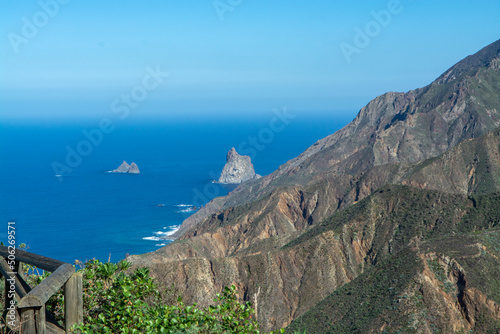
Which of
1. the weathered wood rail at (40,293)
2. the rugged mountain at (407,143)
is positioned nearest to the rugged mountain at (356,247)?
the rugged mountain at (407,143)

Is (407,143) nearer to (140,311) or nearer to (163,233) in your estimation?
(163,233)

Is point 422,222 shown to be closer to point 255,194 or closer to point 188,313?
point 188,313

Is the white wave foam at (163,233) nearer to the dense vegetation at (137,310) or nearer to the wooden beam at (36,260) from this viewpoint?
the dense vegetation at (137,310)

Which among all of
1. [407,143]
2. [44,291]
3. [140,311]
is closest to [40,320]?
[44,291]

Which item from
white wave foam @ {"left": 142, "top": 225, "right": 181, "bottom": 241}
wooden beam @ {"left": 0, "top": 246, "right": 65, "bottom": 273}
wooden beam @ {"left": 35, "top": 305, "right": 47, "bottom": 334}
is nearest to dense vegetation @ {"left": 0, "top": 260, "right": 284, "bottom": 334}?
wooden beam @ {"left": 35, "top": 305, "right": 47, "bottom": 334}

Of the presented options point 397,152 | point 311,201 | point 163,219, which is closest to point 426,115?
point 397,152

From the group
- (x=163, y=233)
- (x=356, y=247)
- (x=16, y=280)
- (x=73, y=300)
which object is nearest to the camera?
(x=73, y=300)

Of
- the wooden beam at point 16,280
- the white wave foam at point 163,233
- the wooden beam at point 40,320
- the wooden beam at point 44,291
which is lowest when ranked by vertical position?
the wooden beam at point 40,320
